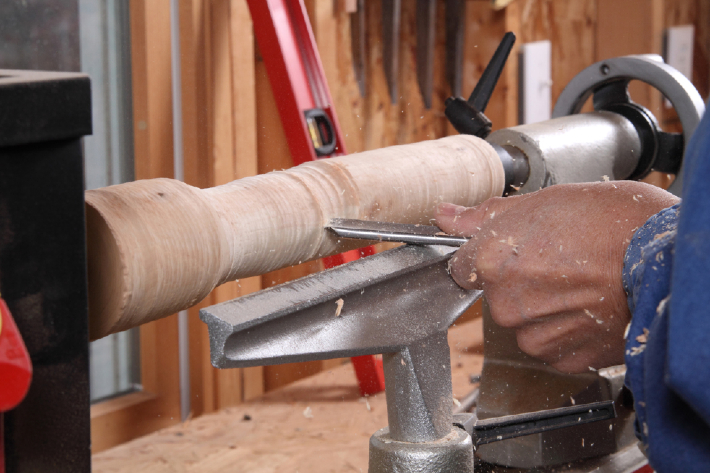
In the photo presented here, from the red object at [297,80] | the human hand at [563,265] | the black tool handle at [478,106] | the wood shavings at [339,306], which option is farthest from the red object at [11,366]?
the red object at [297,80]

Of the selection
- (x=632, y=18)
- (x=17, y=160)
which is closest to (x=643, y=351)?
(x=17, y=160)

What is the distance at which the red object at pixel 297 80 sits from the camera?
130cm

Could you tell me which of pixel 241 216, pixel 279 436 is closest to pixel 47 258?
pixel 241 216

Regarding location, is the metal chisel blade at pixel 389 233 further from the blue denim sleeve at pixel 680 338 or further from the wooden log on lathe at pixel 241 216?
the blue denim sleeve at pixel 680 338

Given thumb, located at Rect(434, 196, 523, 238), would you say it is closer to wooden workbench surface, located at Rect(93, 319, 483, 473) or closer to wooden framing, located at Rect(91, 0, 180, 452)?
wooden workbench surface, located at Rect(93, 319, 483, 473)

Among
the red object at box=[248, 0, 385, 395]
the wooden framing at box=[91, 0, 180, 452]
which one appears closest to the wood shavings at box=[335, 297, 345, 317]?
the red object at box=[248, 0, 385, 395]

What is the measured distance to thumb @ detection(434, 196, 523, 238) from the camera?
674 mm

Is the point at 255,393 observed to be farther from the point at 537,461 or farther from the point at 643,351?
the point at 643,351

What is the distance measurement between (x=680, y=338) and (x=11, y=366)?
31 cm

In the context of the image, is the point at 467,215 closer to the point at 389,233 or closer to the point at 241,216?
the point at 389,233

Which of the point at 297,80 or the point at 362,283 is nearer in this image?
the point at 362,283

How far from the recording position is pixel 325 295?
1.77 ft

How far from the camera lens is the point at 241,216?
56cm

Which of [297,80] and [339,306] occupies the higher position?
[297,80]
